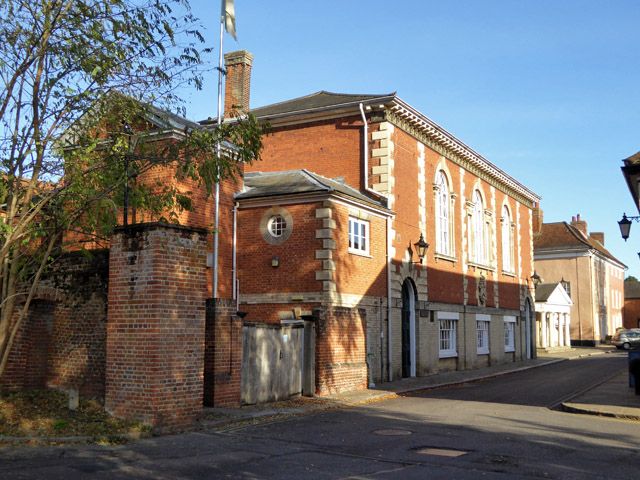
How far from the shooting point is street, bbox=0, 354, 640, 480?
8477 millimetres

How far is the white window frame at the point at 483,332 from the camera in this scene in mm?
31103

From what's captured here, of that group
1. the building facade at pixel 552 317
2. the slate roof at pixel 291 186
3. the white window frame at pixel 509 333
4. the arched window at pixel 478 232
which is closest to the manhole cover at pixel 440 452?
the slate roof at pixel 291 186

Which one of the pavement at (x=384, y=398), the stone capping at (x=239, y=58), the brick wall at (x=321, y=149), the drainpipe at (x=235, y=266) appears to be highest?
the stone capping at (x=239, y=58)

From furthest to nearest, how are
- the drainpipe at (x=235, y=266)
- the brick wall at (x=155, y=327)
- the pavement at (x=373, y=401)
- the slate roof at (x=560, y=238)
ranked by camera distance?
the slate roof at (x=560, y=238) → the drainpipe at (x=235, y=266) → the pavement at (x=373, y=401) → the brick wall at (x=155, y=327)

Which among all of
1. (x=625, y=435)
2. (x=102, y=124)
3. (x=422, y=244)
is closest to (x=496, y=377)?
(x=422, y=244)

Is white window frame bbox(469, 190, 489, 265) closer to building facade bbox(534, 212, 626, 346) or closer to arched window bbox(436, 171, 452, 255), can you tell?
arched window bbox(436, 171, 452, 255)

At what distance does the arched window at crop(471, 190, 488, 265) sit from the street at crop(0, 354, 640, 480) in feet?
56.5

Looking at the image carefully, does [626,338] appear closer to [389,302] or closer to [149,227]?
[389,302]

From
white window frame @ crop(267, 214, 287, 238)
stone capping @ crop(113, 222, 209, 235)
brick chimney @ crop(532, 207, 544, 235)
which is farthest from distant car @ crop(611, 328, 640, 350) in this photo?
stone capping @ crop(113, 222, 209, 235)

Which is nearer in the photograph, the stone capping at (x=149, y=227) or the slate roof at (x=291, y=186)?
the stone capping at (x=149, y=227)

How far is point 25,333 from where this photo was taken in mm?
13016

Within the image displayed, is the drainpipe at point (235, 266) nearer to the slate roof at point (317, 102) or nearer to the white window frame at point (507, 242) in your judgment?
the slate roof at point (317, 102)

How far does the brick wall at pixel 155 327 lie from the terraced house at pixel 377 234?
185 inches

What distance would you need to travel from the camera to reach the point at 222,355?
45.0 feet
